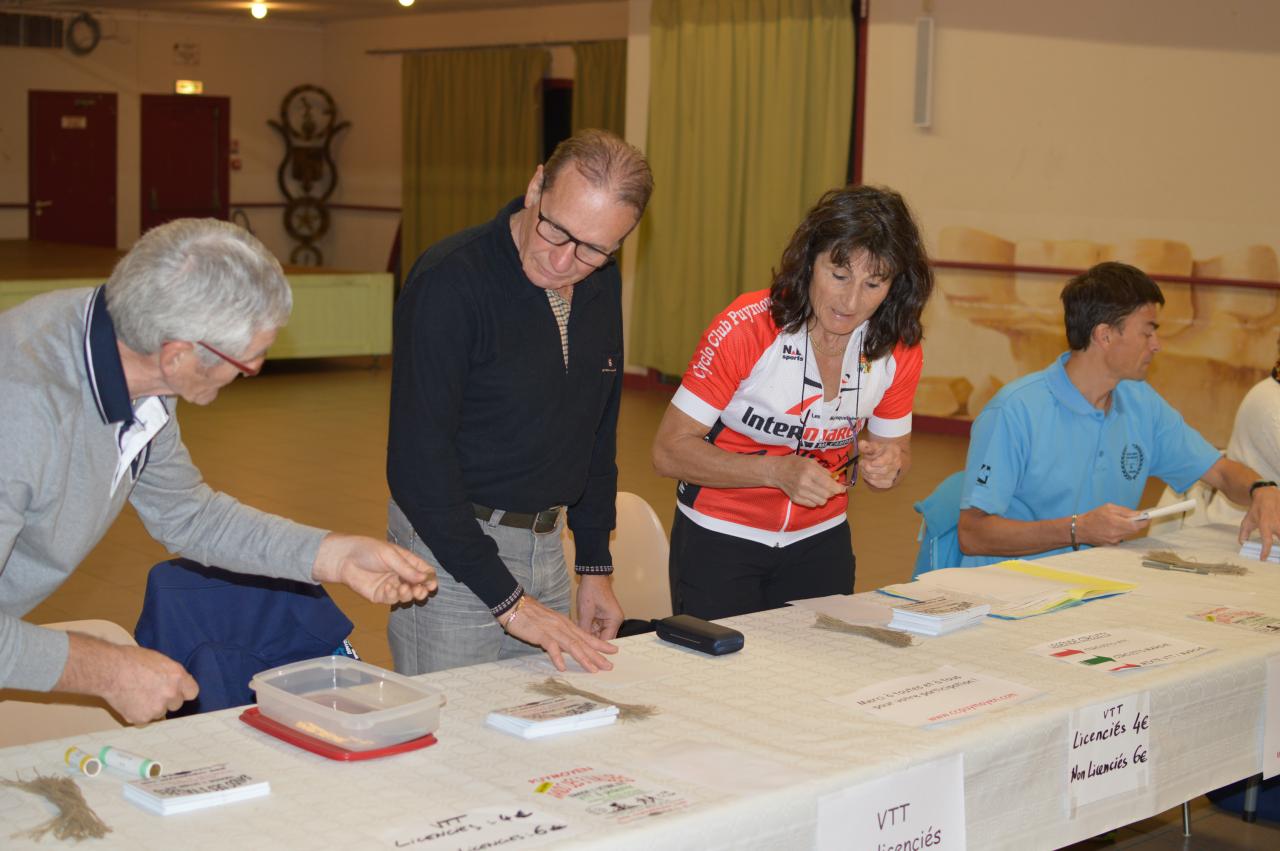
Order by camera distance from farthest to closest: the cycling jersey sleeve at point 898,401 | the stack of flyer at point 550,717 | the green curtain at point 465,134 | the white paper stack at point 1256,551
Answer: the green curtain at point 465,134
the white paper stack at point 1256,551
the cycling jersey sleeve at point 898,401
the stack of flyer at point 550,717

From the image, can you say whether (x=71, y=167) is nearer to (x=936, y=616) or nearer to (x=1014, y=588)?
(x=1014, y=588)

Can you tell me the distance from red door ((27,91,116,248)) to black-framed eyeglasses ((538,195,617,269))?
1364cm

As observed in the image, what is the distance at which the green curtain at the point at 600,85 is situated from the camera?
38.8 ft

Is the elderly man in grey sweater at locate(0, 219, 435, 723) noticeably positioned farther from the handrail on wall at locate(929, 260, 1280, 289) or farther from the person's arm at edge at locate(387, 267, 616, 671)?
the handrail on wall at locate(929, 260, 1280, 289)

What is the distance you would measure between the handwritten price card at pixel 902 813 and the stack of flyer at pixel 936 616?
0.57 metres

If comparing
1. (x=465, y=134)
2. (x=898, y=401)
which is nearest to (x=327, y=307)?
(x=465, y=134)

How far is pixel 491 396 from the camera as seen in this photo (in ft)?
7.81

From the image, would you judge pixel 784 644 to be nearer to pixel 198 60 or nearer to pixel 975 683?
pixel 975 683

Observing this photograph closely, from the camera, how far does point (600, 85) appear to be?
12.0 metres

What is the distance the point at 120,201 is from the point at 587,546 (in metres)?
13.5

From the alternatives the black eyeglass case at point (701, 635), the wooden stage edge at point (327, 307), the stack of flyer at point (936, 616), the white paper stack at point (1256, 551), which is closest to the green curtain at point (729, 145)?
the wooden stage edge at point (327, 307)

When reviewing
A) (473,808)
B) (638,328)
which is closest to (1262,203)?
(638,328)

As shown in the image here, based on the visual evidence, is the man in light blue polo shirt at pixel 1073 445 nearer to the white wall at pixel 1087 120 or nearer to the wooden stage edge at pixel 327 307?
the white wall at pixel 1087 120

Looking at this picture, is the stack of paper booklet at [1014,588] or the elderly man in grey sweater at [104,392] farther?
the stack of paper booklet at [1014,588]
